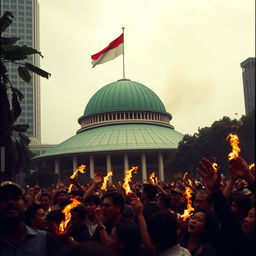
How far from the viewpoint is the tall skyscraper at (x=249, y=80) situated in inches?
5305

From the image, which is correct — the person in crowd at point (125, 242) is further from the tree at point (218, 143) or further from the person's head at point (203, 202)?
the tree at point (218, 143)

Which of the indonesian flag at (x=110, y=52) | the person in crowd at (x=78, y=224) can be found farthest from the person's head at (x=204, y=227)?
the indonesian flag at (x=110, y=52)

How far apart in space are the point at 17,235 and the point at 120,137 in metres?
70.3

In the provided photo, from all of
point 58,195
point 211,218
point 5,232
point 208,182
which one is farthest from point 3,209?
point 58,195

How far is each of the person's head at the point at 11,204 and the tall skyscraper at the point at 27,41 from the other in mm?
152670

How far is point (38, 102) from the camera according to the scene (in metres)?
161

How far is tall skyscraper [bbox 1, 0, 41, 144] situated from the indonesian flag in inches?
4926

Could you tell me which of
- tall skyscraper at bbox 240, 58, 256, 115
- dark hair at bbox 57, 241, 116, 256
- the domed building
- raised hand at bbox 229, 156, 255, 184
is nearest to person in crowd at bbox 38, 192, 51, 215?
raised hand at bbox 229, 156, 255, 184

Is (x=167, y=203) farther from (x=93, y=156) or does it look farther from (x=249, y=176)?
(x=93, y=156)

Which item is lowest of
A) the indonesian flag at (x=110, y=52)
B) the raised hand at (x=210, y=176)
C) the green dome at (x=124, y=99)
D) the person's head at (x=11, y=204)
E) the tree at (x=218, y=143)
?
the person's head at (x=11, y=204)

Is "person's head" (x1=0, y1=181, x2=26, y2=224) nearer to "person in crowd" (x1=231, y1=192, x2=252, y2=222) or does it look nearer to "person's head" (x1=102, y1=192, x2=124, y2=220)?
"person's head" (x1=102, y1=192, x2=124, y2=220)

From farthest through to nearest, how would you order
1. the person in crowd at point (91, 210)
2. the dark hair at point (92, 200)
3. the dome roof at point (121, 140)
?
the dome roof at point (121, 140) < the dark hair at point (92, 200) < the person in crowd at point (91, 210)

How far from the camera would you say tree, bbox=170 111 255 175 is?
1853 inches

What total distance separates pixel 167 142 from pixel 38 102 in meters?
97.4
